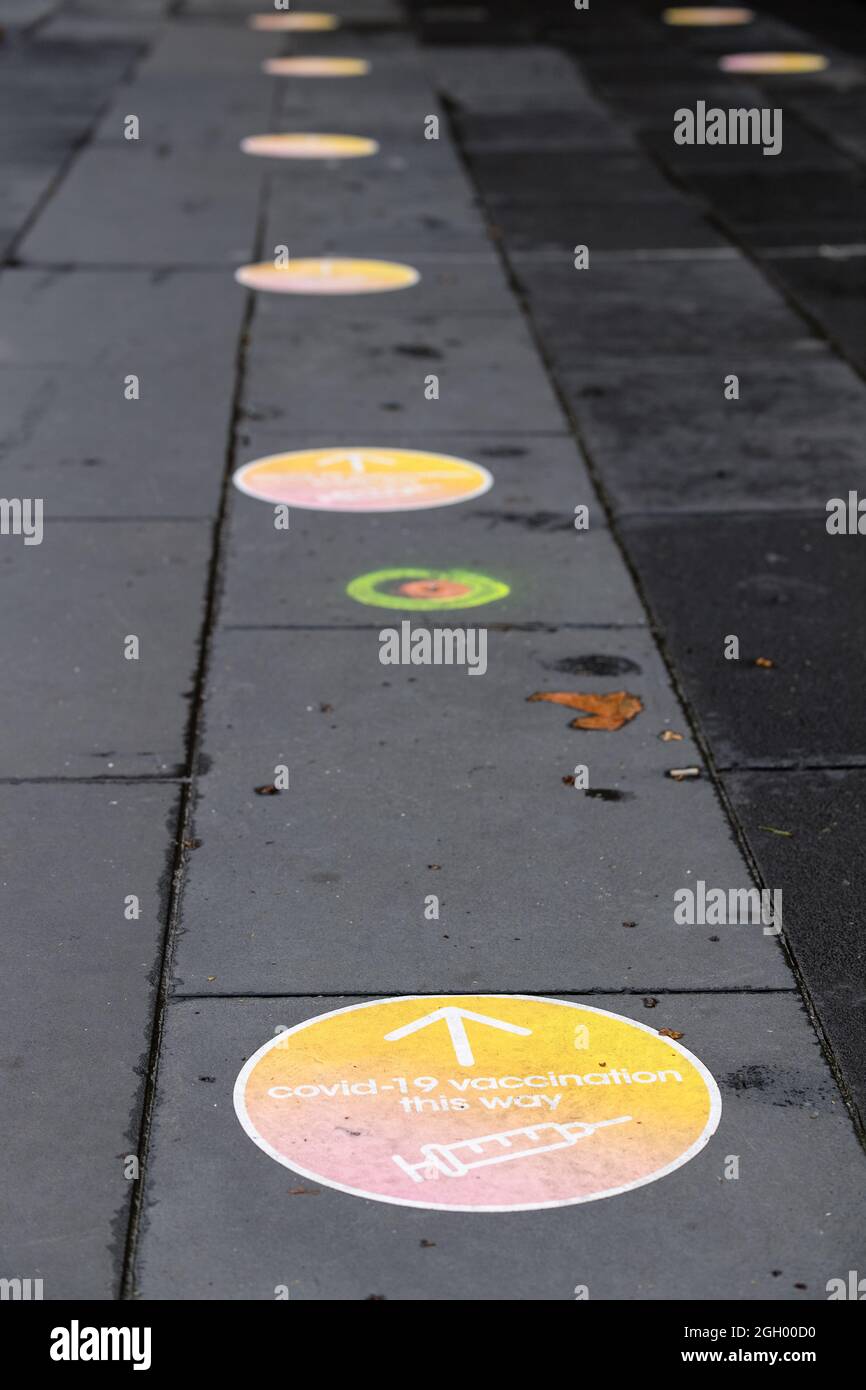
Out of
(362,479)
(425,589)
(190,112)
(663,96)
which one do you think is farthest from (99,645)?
(663,96)

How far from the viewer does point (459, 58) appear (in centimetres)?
2205

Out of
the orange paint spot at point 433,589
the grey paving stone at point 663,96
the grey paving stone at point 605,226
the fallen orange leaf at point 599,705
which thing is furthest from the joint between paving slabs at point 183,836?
the grey paving stone at point 663,96

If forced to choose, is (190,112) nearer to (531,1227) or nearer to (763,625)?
(763,625)

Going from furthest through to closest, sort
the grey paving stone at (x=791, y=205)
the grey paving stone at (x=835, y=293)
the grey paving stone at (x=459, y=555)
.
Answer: the grey paving stone at (x=791, y=205) < the grey paving stone at (x=835, y=293) < the grey paving stone at (x=459, y=555)

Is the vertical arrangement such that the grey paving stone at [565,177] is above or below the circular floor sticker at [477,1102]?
above

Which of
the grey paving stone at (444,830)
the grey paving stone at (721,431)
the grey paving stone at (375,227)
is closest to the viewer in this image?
the grey paving stone at (444,830)

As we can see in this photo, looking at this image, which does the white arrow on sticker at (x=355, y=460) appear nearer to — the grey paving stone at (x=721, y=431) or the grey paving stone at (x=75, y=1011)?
the grey paving stone at (x=721, y=431)

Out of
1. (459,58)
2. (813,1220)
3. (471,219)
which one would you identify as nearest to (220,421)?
(471,219)

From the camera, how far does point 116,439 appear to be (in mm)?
9188

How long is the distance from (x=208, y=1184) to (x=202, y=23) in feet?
78.6

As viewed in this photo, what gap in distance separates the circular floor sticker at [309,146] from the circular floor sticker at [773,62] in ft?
19.4

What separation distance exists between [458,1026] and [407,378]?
614 cm

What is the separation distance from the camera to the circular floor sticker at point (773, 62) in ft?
69.3

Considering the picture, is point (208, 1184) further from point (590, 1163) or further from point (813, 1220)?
point (813, 1220)
